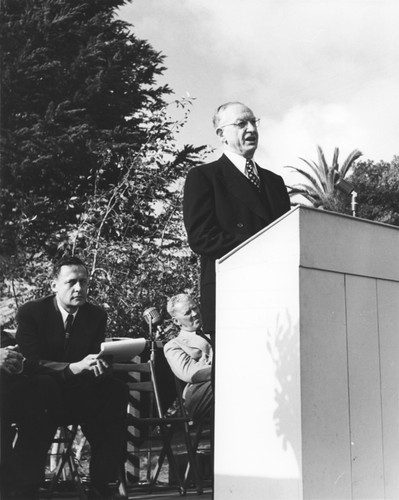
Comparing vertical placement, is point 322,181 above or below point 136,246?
above

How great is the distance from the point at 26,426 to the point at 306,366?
1744mm

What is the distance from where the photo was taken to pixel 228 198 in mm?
3357

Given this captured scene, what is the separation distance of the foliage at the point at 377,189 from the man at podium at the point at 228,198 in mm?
24702

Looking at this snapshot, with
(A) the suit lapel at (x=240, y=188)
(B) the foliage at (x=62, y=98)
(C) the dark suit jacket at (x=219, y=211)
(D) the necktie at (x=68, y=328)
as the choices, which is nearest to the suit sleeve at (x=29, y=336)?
(D) the necktie at (x=68, y=328)

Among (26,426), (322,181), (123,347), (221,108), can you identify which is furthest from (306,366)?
(322,181)

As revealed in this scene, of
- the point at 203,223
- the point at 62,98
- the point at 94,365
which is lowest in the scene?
the point at 94,365

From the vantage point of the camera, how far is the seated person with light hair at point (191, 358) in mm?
4852

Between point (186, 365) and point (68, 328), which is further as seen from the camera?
point (186, 365)

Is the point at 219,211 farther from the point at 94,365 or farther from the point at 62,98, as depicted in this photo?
the point at 62,98

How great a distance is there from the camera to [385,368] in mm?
2795

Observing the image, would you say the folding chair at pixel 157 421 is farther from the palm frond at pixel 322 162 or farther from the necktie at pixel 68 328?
the palm frond at pixel 322 162

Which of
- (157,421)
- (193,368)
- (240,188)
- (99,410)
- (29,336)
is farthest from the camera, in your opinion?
(193,368)

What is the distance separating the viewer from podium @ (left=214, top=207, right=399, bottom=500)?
2.52 m

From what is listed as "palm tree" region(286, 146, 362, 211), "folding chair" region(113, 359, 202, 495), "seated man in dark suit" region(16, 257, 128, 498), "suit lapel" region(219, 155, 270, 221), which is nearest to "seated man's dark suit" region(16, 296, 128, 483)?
"seated man in dark suit" region(16, 257, 128, 498)
